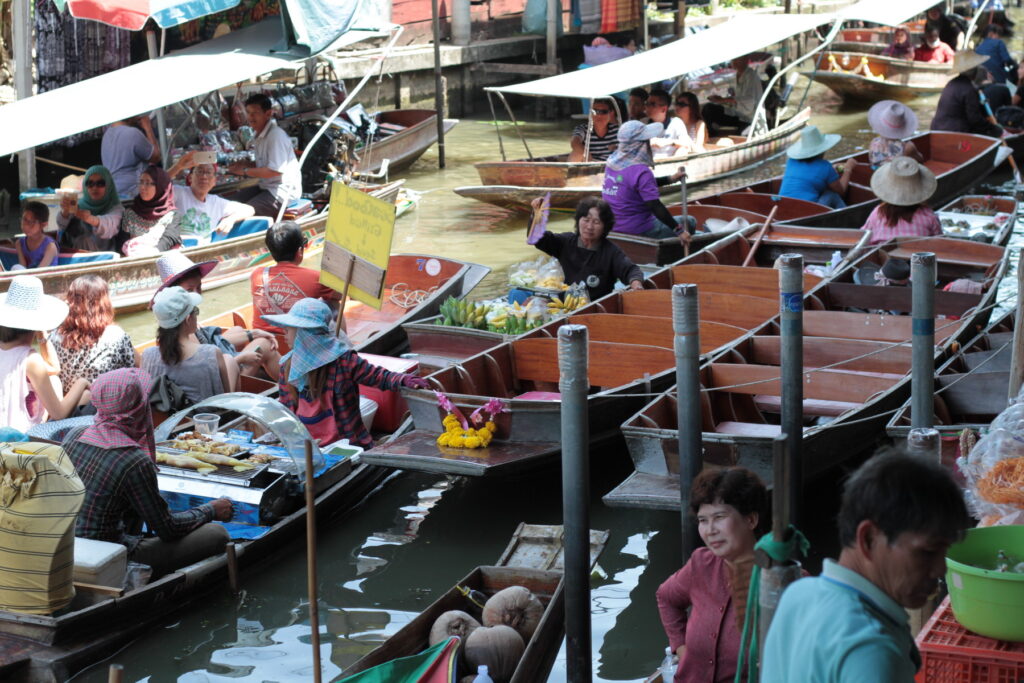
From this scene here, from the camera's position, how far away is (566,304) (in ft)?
26.2

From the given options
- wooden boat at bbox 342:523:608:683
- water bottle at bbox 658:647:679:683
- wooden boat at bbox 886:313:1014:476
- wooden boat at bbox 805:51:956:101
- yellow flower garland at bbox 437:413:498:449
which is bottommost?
wooden boat at bbox 342:523:608:683

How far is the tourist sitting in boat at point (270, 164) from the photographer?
11.5 m

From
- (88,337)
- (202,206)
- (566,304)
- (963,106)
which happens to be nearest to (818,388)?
(566,304)

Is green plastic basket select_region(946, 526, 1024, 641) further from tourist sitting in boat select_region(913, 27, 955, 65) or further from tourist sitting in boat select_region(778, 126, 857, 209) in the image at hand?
tourist sitting in boat select_region(913, 27, 955, 65)

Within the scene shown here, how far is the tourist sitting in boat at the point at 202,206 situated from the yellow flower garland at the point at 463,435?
5.27m

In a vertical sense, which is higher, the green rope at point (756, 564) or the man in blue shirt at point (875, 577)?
the man in blue shirt at point (875, 577)

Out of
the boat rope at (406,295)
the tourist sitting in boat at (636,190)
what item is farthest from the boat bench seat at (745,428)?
the boat rope at (406,295)

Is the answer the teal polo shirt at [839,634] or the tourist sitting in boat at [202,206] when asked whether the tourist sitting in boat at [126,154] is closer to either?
the tourist sitting in boat at [202,206]

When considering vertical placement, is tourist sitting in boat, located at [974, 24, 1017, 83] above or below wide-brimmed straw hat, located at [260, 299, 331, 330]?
above

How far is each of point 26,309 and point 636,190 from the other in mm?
5154

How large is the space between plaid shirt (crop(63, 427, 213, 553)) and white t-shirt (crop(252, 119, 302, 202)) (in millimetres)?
6364

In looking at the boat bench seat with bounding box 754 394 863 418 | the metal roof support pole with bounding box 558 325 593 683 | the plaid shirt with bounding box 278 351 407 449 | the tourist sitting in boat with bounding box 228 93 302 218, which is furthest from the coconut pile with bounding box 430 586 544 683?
the tourist sitting in boat with bounding box 228 93 302 218

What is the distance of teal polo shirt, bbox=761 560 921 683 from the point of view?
206cm

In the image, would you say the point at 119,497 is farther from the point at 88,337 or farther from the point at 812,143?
the point at 812,143
